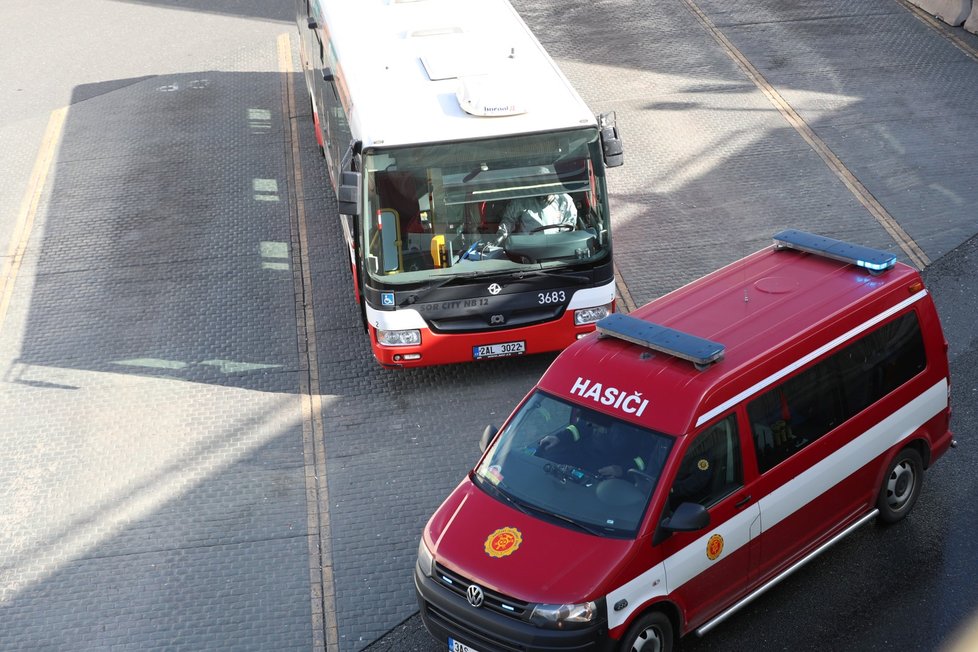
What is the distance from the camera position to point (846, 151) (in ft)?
53.7

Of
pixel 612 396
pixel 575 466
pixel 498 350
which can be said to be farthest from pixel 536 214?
pixel 575 466

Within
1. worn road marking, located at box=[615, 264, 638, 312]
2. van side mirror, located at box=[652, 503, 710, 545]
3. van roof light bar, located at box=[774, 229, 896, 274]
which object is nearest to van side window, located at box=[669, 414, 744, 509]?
van side mirror, located at box=[652, 503, 710, 545]

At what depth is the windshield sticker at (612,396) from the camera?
794 cm

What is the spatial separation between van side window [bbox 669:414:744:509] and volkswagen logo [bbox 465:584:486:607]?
134 cm

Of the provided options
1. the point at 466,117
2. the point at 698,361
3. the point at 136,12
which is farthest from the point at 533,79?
the point at 136,12

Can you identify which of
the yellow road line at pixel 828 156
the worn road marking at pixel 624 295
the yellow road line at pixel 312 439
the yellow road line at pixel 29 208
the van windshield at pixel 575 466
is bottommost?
the yellow road line at pixel 29 208

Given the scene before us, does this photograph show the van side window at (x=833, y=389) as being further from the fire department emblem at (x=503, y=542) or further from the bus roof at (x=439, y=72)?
the bus roof at (x=439, y=72)

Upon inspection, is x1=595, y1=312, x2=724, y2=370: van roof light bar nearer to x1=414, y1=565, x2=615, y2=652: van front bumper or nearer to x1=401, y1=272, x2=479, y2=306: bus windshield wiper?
x1=414, y1=565, x2=615, y2=652: van front bumper

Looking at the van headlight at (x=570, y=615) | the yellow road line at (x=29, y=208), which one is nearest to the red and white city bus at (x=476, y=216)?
the van headlight at (x=570, y=615)

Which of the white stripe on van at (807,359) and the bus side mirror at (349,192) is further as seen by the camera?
the bus side mirror at (349,192)

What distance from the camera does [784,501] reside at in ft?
27.2

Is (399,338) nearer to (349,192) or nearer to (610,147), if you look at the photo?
(349,192)

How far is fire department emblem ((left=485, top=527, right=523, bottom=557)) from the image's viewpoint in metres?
7.68

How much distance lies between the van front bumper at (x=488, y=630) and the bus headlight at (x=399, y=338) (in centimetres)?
376
